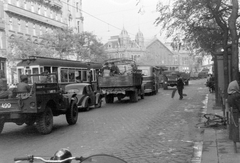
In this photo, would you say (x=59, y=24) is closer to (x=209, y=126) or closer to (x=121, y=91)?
(x=121, y=91)

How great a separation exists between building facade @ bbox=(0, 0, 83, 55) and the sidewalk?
29.9m

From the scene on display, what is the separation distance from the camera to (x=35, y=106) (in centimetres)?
847

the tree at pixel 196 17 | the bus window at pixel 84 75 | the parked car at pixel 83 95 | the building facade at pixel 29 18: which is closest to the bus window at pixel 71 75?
the bus window at pixel 84 75

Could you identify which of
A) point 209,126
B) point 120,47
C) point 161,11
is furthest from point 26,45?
point 120,47

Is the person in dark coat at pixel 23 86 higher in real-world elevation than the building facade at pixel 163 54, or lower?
lower

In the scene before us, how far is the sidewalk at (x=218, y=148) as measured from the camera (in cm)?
595

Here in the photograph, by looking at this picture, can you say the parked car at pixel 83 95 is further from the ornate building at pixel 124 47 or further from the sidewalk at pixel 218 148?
the ornate building at pixel 124 47

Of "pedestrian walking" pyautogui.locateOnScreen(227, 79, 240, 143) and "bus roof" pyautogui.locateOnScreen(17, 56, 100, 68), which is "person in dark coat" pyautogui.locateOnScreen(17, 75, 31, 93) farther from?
"bus roof" pyautogui.locateOnScreen(17, 56, 100, 68)

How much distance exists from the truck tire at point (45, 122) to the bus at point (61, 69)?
26.9 feet

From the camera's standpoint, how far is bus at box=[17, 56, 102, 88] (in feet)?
66.0

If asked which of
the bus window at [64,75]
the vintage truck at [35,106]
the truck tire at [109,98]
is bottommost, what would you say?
the truck tire at [109,98]

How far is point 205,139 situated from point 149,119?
13.5 ft

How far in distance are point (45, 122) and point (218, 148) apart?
5.08 meters

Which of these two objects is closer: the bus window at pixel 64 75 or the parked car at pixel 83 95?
the parked car at pixel 83 95
